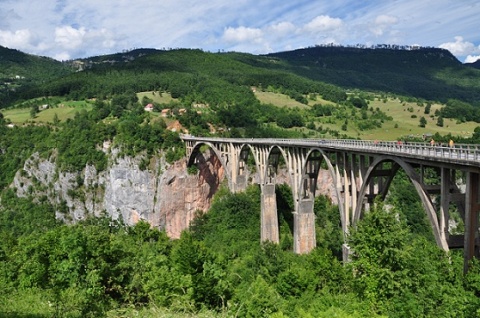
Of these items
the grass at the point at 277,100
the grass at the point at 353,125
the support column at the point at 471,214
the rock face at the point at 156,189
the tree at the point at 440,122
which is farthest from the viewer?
the grass at the point at 277,100

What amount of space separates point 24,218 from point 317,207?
204ft

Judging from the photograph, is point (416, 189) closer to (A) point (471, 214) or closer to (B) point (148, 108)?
(A) point (471, 214)

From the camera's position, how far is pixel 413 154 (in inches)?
915

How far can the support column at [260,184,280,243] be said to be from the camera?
55.5 m

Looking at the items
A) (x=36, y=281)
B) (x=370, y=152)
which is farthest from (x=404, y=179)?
(x=36, y=281)

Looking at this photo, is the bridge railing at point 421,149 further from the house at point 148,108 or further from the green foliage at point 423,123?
the green foliage at point 423,123

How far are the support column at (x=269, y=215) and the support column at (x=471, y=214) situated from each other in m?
36.1

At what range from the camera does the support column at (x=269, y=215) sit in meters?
55.5

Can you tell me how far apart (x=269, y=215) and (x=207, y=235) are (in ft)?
48.9

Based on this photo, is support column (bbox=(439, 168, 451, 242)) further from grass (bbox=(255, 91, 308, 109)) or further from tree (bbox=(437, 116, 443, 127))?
grass (bbox=(255, 91, 308, 109))

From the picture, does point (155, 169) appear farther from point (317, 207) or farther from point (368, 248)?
point (368, 248)

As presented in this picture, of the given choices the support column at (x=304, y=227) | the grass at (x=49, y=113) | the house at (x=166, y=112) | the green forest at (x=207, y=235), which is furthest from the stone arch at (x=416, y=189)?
the grass at (x=49, y=113)

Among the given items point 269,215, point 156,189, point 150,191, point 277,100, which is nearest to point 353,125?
point 277,100

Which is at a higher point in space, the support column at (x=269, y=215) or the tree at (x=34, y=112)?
the tree at (x=34, y=112)
